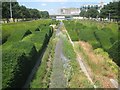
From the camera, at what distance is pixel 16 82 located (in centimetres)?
1030

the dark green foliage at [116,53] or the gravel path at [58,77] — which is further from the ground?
the dark green foliage at [116,53]

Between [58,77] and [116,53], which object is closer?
[58,77]

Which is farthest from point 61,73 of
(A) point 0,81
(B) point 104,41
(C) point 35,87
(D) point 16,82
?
(B) point 104,41

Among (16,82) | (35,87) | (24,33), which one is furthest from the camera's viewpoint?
(24,33)

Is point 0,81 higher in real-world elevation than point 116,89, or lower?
higher

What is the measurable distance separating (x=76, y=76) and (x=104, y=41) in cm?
1159

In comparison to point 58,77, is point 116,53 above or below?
above

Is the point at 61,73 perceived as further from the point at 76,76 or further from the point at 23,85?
the point at 23,85

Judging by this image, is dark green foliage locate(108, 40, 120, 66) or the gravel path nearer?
the gravel path

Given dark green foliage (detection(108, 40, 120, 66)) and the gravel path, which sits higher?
dark green foliage (detection(108, 40, 120, 66))

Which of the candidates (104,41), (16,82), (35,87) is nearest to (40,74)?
(35,87)

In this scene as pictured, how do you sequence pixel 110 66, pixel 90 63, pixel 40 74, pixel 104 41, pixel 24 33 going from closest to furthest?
1. pixel 40 74
2. pixel 110 66
3. pixel 90 63
4. pixel 104 41
5. pixel 24 33

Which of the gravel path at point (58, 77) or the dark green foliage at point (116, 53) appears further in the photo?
the dark green foliage at point (116, 53)

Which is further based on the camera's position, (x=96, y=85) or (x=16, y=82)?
(x=96, y=85)
